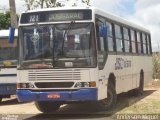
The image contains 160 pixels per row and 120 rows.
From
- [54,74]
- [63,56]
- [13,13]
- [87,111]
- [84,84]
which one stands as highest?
[13,13]

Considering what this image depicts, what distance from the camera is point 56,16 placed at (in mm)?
15281

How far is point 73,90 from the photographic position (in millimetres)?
14711

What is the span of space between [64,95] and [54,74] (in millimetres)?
633

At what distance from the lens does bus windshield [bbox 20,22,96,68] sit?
14.8 meters

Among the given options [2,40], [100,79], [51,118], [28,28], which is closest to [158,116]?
[100,79]

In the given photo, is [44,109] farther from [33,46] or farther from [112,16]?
[112,16]

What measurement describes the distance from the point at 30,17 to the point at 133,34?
611cm

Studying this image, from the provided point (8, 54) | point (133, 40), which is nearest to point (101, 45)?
point (133, 40)

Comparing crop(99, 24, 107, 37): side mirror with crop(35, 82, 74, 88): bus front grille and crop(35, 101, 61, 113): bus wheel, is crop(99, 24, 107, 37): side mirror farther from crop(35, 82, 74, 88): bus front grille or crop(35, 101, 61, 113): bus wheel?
crop(35, 101, 61, 113): bus wheel

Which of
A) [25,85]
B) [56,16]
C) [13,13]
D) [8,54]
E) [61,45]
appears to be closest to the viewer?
[61,45]

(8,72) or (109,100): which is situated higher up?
(8,72)

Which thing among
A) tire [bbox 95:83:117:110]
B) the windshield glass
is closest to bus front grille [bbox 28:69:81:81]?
tire [bbox 95:83:117:110]

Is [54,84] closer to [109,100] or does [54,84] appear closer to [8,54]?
[109,100]

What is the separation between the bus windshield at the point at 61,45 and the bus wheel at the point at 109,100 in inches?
74.2
